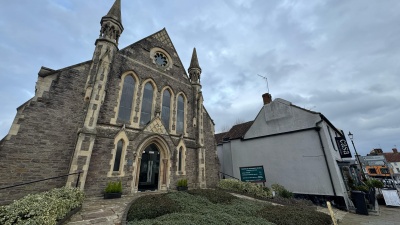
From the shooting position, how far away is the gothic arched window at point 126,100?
11.5 meters

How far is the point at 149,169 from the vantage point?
12086mm

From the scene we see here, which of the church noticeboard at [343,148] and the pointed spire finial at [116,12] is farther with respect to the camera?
the church noticeboard at [343,148]

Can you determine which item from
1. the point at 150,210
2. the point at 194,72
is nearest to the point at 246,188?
the point at 150,210

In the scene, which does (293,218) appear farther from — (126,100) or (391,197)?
(391,197)

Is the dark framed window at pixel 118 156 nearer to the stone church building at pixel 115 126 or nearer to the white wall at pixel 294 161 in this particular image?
the stone church building at pixel 115 126

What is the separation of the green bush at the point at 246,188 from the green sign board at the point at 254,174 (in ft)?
4.12

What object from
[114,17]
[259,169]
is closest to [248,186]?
[259,169]

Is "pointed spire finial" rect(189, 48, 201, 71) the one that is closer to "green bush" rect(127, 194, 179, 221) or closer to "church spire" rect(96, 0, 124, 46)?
"church spire" rect(96, 0, 124, 46)

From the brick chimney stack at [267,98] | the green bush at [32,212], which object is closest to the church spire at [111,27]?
the green bush at [32,212]

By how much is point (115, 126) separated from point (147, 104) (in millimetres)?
3149

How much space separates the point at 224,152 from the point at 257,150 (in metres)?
4.54

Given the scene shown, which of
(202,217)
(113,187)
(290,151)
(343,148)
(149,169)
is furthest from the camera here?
(290,151)

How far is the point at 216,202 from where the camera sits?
7.83m

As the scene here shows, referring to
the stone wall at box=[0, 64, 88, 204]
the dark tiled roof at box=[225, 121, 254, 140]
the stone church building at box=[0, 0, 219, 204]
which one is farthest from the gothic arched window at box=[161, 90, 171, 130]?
the dark tiled roof at box=[225, 121, 254, 140]
